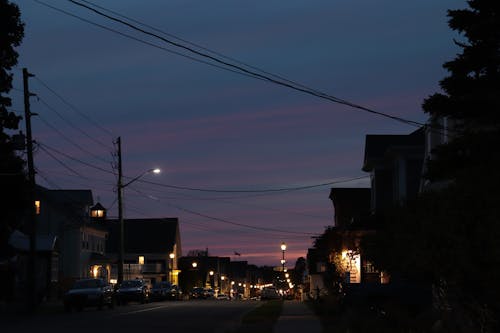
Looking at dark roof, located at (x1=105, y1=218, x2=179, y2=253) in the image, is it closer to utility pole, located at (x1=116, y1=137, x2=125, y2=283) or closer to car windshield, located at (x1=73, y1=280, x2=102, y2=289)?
utility pole, located at (x1=116, y1=137, x2=125, y2=283)

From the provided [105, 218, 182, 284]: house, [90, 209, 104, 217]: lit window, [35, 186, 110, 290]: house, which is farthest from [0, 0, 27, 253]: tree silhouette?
[105, 218, 182, 284]: house

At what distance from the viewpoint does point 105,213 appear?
77062 mm

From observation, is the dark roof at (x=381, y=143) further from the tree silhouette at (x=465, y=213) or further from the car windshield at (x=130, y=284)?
the tree silhouette at (x=465, y=213)

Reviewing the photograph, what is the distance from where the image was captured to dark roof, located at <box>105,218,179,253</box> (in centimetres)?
10688

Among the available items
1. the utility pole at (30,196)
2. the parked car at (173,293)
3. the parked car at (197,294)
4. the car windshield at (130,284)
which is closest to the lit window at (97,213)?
the parked car at (197,294)

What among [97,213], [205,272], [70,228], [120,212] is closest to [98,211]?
[97,213]

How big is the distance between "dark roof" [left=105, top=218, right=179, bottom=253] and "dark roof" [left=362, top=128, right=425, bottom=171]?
60248 mm

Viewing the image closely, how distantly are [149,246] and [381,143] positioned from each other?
62302 millimetres

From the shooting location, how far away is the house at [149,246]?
10500cm

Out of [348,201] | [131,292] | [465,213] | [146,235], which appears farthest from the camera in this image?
[146,235]

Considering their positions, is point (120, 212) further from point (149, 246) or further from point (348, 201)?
point (149, 246)

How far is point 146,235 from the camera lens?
108 meters

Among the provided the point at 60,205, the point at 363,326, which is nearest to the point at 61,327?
the point at 363,326

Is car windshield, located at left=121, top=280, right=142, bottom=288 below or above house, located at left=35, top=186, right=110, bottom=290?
below
